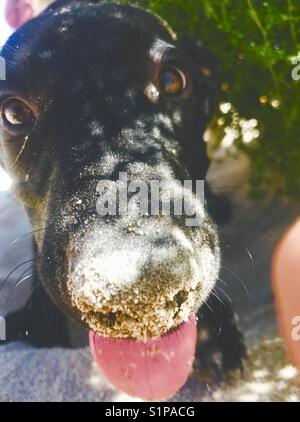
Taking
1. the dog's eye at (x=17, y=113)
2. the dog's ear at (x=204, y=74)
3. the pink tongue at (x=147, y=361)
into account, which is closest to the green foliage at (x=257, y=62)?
the dog's ear at (x=204, y=74)

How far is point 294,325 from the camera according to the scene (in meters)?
1.55

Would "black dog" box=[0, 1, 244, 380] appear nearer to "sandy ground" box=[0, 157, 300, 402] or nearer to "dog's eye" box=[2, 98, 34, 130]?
"dog's eye" box=[2, 98, 34, 130]

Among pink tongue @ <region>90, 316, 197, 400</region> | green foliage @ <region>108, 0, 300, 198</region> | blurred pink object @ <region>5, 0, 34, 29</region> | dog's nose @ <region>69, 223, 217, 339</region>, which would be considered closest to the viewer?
dog's nose @ <region>69, 223, 217, 339</region>

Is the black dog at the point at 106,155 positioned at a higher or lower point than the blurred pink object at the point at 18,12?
lower

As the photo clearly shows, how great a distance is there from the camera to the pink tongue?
1.47 meters

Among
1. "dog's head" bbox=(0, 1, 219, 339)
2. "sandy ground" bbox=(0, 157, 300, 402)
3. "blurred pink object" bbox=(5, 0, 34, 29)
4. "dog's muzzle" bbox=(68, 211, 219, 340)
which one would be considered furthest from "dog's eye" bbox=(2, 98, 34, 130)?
"dog's muzzle" bbox=(68, 211, 219, 340)

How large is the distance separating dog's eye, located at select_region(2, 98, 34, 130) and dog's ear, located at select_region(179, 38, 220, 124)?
1.97 ft

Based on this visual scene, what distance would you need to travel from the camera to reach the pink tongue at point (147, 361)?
1467 mm

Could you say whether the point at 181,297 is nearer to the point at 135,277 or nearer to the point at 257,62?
the point at 135,277

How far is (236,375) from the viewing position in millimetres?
1856

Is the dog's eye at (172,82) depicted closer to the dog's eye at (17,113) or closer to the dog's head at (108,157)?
the dog's head at (108,157)

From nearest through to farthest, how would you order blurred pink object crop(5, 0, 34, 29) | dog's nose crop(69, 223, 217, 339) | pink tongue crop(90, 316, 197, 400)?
dog's nose crop(69, 223, 217, 339)
pink tongue crop(90, 316, 197, 400)
blurred pink object crop(5, 0, 34, 29)
